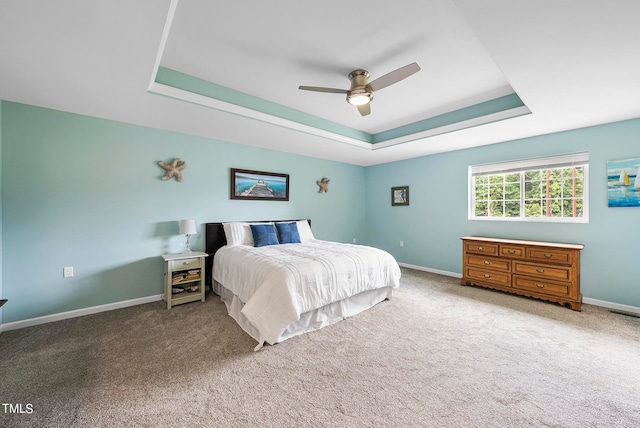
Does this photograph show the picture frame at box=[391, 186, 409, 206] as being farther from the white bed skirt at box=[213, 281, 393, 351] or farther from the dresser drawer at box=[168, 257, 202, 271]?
the dresser drawer at box=[168, 257, 202, 271]

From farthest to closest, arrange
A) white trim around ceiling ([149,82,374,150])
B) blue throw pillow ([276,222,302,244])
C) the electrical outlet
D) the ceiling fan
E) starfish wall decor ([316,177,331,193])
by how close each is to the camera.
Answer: starfish wall decor ([316,177,331,193])
blue throw pillow ([276,222,302,244])
the electrical outlet
white trim around ceiling ([149,82,374,150])
the ceiling fan

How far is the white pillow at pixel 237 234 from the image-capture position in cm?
381

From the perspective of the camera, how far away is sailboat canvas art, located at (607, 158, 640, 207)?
3004 millimetres

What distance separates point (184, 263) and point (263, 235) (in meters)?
1.11

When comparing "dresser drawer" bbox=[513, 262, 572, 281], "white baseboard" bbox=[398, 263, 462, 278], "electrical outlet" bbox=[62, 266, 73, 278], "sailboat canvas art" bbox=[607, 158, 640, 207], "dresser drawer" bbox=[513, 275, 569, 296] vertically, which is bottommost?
"white baseboard" bbox=[398, 263, 462, 278]

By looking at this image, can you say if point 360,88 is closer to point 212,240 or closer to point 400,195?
point 212,240

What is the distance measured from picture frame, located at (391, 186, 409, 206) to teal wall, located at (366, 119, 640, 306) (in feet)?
0.34

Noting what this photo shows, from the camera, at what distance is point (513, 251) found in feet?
11.7

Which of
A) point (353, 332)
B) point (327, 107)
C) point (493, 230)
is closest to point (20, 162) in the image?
A: point (327, 107)

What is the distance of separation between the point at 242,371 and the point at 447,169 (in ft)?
15.1

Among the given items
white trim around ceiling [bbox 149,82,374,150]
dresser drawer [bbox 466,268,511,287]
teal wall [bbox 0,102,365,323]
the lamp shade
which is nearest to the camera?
white trim around ceiling [bbox 149,82,374,150]

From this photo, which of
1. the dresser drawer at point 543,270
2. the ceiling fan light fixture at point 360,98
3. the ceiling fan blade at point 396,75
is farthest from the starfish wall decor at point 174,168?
the dresser drawer at point 543,270

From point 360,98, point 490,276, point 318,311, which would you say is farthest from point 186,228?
point 490,276

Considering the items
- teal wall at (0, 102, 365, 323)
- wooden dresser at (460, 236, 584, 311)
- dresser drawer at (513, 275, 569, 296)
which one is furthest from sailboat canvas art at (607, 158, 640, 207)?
teal wall at (0, 102, 365, 323)
